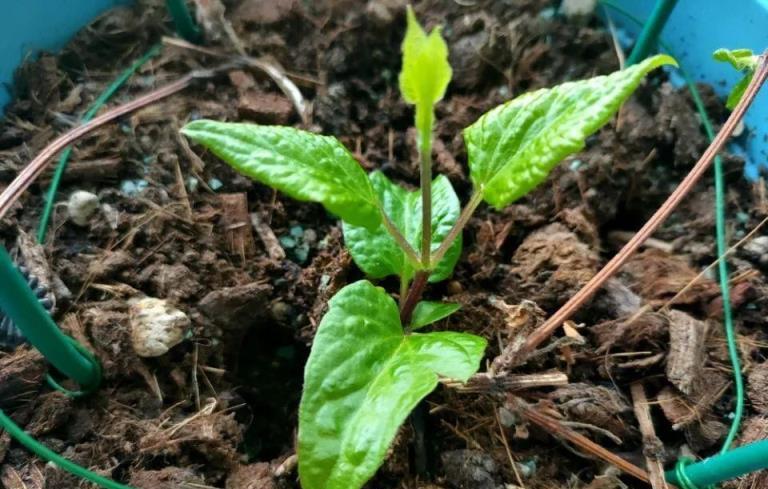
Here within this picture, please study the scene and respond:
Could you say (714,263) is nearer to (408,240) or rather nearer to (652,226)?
(652,226)

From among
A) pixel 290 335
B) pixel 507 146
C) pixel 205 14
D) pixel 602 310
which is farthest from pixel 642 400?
pixel 205 14

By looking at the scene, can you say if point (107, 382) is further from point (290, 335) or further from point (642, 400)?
point (642, 400)

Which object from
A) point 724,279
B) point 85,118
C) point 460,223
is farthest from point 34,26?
point 724,279

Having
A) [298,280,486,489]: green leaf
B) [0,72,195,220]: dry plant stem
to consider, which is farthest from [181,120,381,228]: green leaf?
[0,72,195,220]: dry plant stem

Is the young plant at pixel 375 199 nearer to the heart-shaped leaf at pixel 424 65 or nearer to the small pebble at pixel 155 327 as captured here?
the heart-shaped leaf at pixel 424 65

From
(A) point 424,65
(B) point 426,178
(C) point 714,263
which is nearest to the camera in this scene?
(A) point 424,65

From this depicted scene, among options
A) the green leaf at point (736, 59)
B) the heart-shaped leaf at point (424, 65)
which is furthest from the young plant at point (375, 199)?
the green leaf at point (736, 59)

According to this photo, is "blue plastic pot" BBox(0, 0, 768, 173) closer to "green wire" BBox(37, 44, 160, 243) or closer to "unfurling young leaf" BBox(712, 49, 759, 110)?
"green wire" BBox(37, 44, 160, 243)
